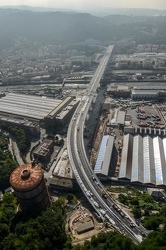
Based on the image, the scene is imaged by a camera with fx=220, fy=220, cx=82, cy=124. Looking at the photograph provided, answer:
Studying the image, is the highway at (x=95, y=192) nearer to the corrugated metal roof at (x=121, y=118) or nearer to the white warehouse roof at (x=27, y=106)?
the corrugated metal roof at (x=121, y=118)

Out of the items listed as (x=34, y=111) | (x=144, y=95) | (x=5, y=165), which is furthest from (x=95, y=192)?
(x=144, y=95)

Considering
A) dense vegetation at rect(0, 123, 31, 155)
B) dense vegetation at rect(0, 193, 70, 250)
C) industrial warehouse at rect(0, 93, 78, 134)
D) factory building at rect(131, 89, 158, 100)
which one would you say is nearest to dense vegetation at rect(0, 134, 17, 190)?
dense vegetation at rect(0, 123, 31, 155)

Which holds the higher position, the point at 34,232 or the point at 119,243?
the point at 119,243

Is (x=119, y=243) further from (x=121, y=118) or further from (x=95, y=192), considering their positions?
(x=121, y=118)

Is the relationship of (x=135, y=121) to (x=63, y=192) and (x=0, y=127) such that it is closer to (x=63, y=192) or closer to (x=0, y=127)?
(x=63, y=192)

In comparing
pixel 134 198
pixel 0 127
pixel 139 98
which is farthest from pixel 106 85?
pixel 134 198

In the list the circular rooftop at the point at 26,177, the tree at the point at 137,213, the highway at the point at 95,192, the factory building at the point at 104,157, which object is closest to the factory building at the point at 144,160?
the factory building at the point at 104,157

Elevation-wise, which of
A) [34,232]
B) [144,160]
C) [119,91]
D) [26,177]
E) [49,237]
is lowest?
[144,160]
